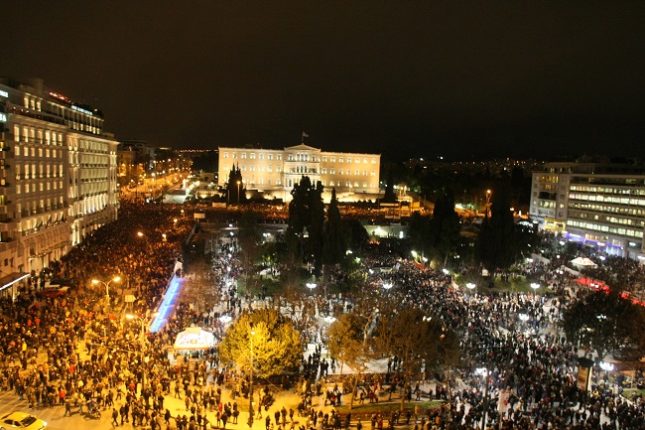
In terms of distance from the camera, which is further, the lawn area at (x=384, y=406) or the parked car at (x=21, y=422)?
the lawn area at (x=384, y=406)

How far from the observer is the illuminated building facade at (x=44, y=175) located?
35906 millimetres

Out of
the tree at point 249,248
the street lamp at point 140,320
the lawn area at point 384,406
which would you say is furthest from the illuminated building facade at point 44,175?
the lawn area at point 384,406

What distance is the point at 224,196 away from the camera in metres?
87.8

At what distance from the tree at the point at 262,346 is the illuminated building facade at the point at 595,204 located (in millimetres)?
47462

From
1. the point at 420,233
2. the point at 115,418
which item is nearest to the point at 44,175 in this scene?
the point at 115,418

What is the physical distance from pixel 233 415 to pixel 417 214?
35.3 meters

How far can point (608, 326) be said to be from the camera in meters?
25.1

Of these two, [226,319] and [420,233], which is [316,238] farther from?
[226,319]

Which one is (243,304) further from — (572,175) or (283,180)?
(283,180)

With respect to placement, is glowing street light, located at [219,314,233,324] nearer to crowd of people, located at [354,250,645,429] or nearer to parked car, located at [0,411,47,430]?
crowd of people, located at [354,250,645,429]

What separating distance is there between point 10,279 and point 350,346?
24538 millimetres

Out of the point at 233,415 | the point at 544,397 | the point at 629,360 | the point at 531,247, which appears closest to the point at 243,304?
the point at 233,415

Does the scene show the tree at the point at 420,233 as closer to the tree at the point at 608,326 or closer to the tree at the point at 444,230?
the tree at the point at 444,230

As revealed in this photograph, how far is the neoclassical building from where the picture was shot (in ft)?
349
